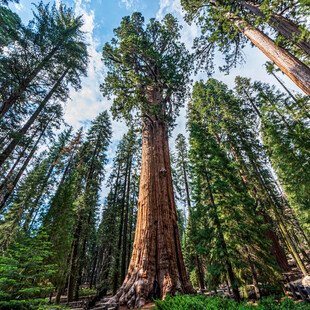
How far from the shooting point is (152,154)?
7.84 meters

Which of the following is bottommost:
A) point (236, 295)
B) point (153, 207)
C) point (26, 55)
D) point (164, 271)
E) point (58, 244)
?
point (236, 295)

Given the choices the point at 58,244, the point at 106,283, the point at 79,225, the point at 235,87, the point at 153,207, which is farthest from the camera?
the point at 235,87

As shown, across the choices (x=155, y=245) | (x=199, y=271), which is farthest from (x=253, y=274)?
(x=199, y=271)

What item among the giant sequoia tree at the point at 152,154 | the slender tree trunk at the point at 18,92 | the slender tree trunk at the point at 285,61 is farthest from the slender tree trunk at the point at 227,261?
the slender tree trunk at the point at 18,92

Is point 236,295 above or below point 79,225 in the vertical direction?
below

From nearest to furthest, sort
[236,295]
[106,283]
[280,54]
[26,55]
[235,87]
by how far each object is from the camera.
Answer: [280,54] < [236,295] < [26,55] < [106,283] < [235,87]

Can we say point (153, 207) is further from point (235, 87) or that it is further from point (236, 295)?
point (235, 87)

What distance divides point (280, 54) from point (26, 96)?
589 inches

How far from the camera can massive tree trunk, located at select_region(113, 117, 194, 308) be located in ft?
15.2

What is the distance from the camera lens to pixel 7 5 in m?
8.88

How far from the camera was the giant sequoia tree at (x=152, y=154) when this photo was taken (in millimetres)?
4875

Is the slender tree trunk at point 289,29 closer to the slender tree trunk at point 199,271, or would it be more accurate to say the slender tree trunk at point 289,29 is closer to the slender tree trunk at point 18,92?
the slender tree trunk at point 18,92

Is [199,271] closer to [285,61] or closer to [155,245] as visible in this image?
[155,245]

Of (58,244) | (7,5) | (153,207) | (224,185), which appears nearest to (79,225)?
(58,244)
